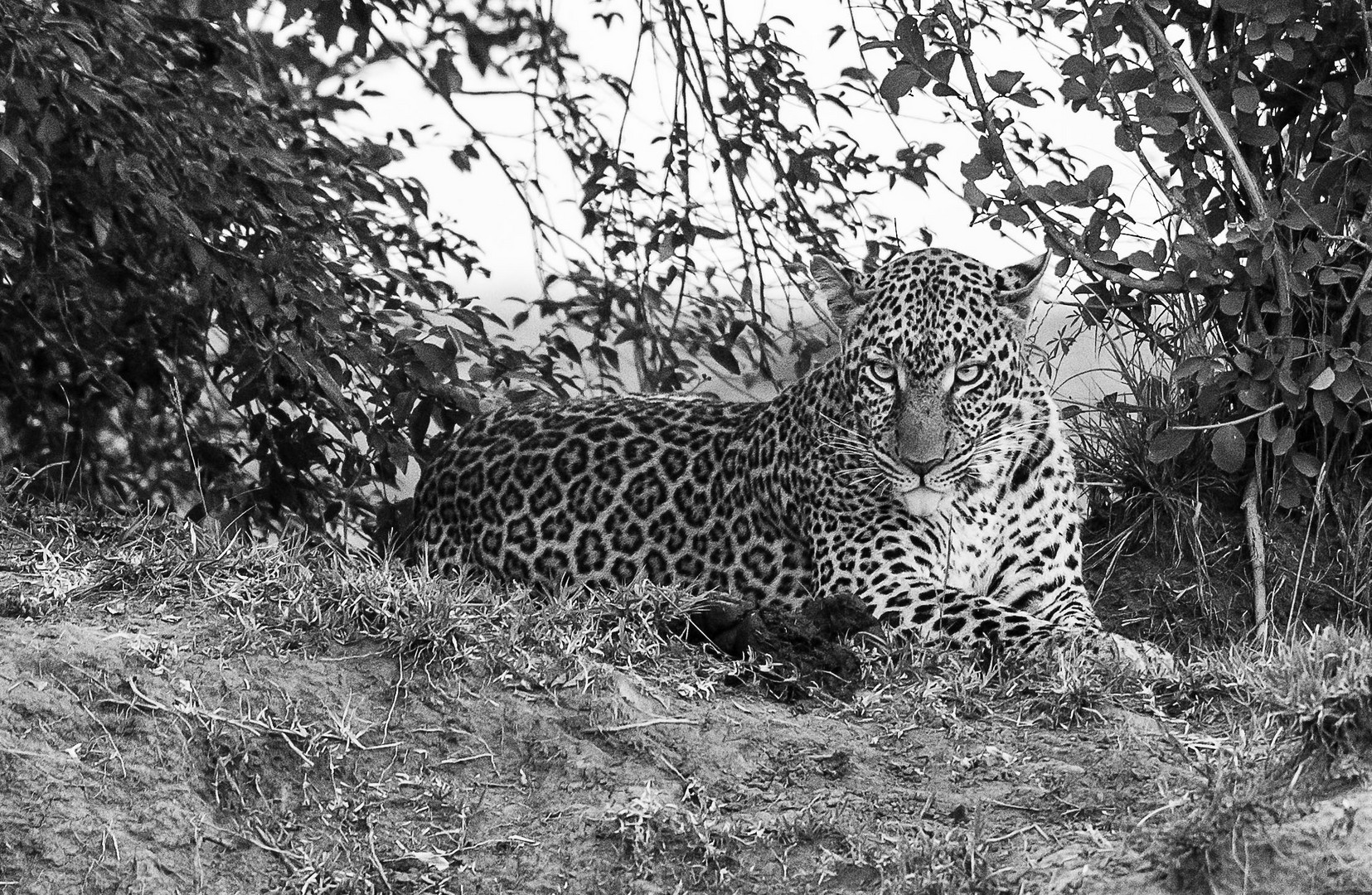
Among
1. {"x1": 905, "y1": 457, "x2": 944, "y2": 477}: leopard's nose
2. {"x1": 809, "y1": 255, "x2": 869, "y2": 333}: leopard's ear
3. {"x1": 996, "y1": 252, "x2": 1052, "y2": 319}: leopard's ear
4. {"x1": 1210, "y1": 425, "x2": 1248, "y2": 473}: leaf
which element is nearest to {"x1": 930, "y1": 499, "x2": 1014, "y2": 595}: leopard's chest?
{"x1": 905, "y1": 457, "x2": 944, "y2": 477}: leopard's nose

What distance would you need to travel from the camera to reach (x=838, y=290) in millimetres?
6535

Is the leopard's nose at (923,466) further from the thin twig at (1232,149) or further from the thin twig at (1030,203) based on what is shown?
the thin twig at (1232,149)

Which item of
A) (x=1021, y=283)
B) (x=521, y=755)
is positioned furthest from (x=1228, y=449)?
(x=521, y=755)

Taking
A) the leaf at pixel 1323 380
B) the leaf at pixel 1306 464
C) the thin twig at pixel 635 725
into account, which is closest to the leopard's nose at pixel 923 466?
the thin twig at pixel 635 725

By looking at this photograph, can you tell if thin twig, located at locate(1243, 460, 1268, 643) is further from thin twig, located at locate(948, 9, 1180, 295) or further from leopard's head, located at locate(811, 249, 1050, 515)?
leopard's head, located at locate(811, 249, 1050, 515)

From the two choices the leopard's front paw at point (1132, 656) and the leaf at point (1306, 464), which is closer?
the leopard's front paw at point (1132, 656)

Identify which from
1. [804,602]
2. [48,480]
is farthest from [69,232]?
[804,602]

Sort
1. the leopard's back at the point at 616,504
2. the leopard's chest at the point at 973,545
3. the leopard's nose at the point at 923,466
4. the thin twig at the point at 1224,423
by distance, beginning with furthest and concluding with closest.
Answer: the leopard's back at the point at 616,504 < the thin twig at the point at 1224,423 < the leopard's chest at the point at 973,545 < the leopard's nose at the point at 923,466

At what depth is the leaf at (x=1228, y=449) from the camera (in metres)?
6.80

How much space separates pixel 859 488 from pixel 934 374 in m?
0.57

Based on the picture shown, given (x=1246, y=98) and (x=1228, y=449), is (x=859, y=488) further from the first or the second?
(x=1246, y=98)

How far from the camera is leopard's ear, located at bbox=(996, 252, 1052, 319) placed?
20.9 ft

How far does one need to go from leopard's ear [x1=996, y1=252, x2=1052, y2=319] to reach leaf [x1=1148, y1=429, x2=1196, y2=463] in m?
A: 0.97

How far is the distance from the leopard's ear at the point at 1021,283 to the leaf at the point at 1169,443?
0.97 m
